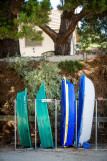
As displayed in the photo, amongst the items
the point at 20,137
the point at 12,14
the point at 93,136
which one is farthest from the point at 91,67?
the point at 20,137

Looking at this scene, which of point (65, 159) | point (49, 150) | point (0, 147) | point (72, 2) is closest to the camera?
point (65, 159)

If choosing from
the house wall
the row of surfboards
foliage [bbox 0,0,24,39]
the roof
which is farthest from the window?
the row of surfboards

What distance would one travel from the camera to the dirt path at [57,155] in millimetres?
5094

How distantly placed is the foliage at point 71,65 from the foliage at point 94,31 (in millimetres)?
1737

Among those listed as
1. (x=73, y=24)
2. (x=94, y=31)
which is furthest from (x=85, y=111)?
(x=94, y=31)

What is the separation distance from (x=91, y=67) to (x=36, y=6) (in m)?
3.63

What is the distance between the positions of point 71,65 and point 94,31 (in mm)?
2635

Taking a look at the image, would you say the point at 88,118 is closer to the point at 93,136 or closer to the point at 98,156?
the point at 98,156

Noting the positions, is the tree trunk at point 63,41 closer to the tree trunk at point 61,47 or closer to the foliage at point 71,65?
the tree trunk at point 61,47

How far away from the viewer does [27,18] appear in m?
7.38

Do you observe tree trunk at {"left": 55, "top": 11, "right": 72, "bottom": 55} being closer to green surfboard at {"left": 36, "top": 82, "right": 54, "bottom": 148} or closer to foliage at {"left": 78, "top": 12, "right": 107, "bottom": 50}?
foliage at {"left": 78, "top": 12, "right": 107, "bottom": 50}

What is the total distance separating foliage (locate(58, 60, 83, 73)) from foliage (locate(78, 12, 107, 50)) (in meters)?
1.74

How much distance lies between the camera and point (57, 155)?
213 inches

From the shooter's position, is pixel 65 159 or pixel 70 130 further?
pixel 70 130
